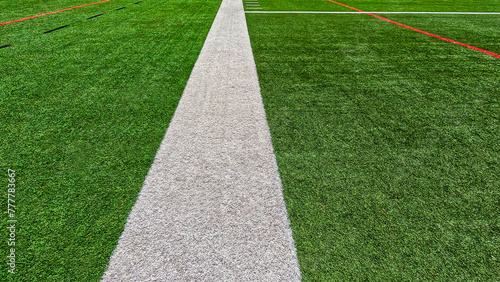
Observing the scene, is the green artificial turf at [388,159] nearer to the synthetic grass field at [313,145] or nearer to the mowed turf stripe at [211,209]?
the synthetic grass field at [313,145]

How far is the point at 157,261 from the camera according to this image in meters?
1.46

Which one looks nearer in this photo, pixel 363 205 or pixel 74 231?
pixel 74 231

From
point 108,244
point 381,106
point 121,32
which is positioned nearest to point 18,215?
point 108,244

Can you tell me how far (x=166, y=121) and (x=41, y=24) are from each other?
18.9 ft

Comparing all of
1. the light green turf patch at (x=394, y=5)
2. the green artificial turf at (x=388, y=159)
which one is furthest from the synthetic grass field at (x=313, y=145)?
the light green turf patch at (x=394, y=5)

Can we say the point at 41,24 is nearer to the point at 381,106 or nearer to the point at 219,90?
the point at 219,90

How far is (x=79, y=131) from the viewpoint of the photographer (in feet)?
8.22

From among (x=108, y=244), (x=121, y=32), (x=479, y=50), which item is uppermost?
(x=121, y=32)

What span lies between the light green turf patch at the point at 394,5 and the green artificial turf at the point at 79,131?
5.51 metres

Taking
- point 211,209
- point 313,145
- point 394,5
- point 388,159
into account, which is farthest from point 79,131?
point 394,5

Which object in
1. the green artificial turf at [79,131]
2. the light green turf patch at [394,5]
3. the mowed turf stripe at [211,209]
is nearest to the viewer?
the mowed turf stripe at [211,209]

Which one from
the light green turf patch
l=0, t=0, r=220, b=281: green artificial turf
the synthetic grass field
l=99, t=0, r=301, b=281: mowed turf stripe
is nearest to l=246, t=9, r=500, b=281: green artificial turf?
the synthetic grass field

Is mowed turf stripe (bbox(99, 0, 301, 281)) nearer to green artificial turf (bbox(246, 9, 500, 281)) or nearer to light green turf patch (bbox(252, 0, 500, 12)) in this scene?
green artificial turf (bbox(246, 9, 500, 281))

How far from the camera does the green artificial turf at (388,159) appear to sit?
4.99 feet
